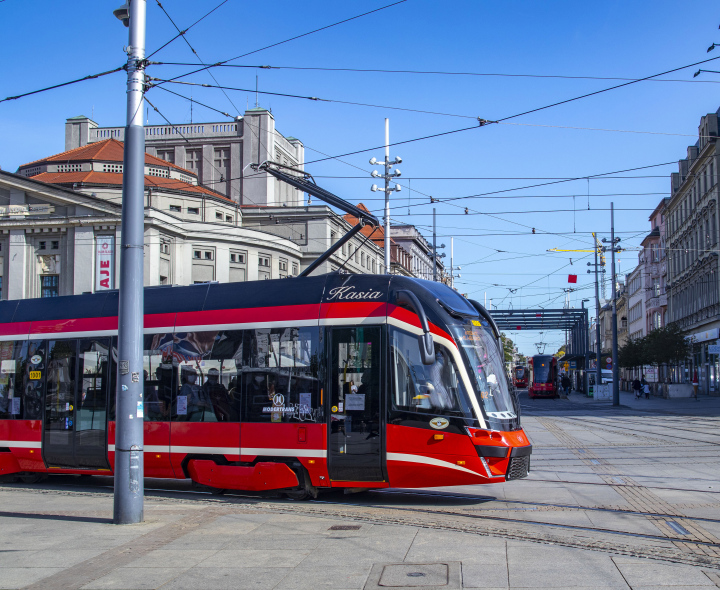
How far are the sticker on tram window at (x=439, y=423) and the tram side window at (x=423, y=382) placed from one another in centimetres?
9

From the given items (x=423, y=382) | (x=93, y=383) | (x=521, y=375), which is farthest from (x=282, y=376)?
(x=521, y=375)

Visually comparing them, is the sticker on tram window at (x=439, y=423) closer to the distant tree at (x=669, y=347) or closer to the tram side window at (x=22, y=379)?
the tram side window at (x=22, y=379)

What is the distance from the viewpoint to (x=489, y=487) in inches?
479

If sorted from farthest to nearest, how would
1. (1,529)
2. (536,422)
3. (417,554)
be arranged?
1. (536,422)
2. (1,529)
3. (417,554)

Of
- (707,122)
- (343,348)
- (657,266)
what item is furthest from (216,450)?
(657,266)

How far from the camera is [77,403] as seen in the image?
12.9 metres

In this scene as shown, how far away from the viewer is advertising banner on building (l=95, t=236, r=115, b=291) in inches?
1932

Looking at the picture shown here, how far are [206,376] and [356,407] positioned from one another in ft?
8.81

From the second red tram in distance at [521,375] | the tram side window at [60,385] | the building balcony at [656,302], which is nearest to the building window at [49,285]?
the tram side window at [60,385]

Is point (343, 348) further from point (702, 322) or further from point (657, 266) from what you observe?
→ point (657, 266)

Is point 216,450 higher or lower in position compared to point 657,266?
lower

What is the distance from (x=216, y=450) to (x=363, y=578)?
5.49m

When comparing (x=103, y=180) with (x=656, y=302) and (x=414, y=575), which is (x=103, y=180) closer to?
(x=656, y=302)

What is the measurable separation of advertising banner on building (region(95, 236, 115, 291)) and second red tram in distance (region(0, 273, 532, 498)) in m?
35.7
